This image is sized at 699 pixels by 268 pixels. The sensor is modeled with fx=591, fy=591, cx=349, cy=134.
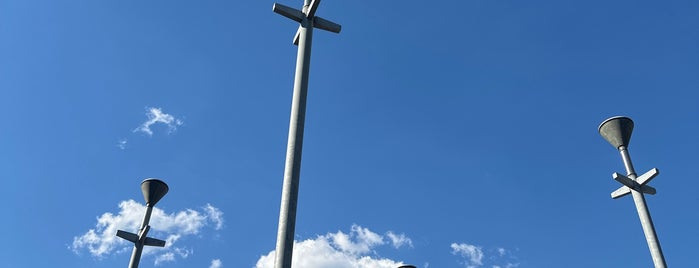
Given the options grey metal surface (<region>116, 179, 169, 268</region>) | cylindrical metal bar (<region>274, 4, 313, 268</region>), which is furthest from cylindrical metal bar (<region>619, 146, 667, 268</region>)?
grey metal surface (<region>116, 179, 169, 268</region>)

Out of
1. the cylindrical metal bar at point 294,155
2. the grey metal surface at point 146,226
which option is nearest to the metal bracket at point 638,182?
the cylindrical metal bar at point 294,155

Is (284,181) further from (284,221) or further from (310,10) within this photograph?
(310,10)

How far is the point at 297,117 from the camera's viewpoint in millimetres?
7273

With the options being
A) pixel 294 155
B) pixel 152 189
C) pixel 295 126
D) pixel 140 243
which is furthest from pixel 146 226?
pixel 294 155

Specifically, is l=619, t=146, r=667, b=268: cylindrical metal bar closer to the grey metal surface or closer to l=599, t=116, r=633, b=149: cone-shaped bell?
l=599, t=116, r=633, b=149: cone-shaped bell

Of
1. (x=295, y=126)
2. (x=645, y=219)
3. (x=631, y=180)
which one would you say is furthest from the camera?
(x=631, y=180)

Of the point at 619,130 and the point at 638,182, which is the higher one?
the point at 619,130

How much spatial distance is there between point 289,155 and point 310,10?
2442 mm

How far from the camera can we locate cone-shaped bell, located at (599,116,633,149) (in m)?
13.2

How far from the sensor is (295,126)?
7.18 metres

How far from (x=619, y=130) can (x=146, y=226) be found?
1129 cm

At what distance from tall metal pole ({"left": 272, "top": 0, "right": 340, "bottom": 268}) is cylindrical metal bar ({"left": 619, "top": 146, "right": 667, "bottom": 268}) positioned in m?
7.62

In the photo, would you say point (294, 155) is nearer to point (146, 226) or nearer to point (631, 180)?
point (631, 180)

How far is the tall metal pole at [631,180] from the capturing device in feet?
38.0
